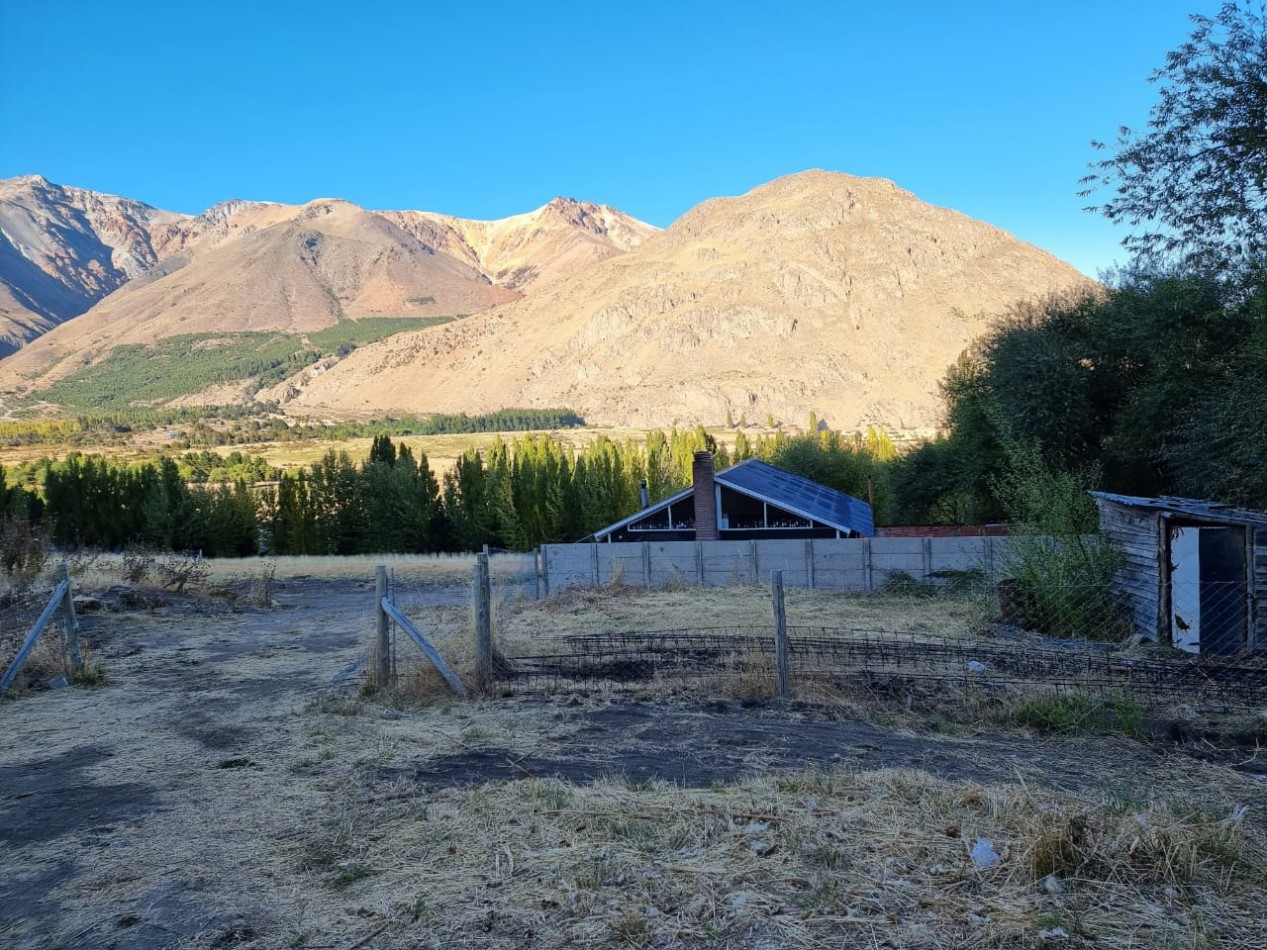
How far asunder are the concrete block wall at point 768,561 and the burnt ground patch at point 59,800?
58.7 feet

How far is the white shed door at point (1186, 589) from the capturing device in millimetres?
11883

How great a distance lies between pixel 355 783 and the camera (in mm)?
6562

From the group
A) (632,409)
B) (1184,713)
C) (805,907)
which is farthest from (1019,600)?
(632,409)

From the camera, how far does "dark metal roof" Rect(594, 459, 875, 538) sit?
28.1 m

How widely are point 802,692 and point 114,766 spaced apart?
21.5ft

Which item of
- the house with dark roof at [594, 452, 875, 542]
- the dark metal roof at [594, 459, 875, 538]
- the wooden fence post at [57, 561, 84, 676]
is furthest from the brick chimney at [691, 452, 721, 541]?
the wooden fence post at [57, 561, 84, 676]

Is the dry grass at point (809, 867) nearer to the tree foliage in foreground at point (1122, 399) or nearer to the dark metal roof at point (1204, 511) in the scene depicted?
the dark metal roof at point (1204, 511)

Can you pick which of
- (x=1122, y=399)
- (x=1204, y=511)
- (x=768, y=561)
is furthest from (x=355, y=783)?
(x=1122, y=399)

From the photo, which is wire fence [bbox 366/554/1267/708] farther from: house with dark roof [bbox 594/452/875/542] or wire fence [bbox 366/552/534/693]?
house with dark roof [bbox 594/452/875/542]

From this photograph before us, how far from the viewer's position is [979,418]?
31.3 m

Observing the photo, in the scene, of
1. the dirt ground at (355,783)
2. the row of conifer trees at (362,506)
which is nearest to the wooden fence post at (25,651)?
the dirt ground at (355,783)

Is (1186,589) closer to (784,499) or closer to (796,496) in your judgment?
(784,499)

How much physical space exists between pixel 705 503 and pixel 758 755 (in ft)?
71.7

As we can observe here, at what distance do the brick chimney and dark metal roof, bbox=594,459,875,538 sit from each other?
556mm
